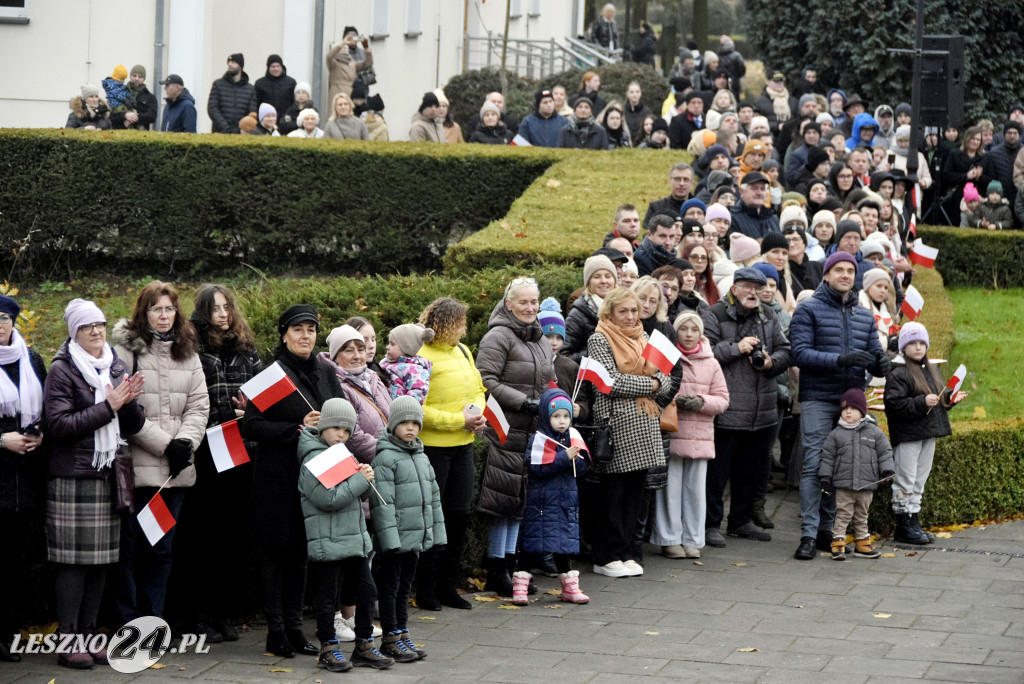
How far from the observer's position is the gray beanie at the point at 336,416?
8102 mm

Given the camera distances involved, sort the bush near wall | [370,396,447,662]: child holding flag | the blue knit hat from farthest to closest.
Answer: the bush near wall
the blue knit hat
[370,396,447,662]: child holding flag

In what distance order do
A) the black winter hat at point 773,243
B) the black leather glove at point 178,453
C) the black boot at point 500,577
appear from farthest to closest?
the black winter hat at point 773,243 → the black boot at point 500,577 → the black leather glove at point 178,453

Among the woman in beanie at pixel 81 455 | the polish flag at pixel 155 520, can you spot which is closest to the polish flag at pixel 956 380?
the polish flag at pixel 155 520

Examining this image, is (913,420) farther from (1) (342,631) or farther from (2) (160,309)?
(2) (160,309)

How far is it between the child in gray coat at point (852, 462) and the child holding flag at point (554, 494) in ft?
7.25

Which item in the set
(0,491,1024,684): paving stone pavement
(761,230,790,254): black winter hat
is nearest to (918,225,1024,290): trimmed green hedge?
(761,230,790,254): black winter hat

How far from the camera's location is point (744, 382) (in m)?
11.5

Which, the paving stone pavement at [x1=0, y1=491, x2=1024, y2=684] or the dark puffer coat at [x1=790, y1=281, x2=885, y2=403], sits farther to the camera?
the dark puffer coat at [x1=790, y1=281, x2=885, y2=403]

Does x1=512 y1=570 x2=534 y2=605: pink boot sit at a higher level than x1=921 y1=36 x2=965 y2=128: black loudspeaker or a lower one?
lower

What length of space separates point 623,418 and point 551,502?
830 mm

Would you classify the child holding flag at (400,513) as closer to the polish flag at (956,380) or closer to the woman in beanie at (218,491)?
the woman in beanie at (218,491)

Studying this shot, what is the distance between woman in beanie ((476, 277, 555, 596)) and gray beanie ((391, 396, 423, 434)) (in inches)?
55.9

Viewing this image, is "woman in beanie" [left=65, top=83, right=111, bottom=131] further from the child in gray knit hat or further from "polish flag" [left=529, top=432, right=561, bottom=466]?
"polish flag" [left=529, top=432, right=561, bottom=466]

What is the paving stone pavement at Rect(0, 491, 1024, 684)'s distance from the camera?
8156mm
